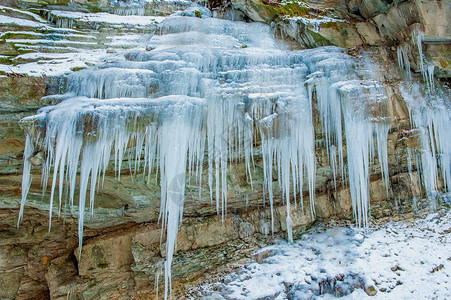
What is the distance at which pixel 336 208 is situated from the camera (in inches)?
248

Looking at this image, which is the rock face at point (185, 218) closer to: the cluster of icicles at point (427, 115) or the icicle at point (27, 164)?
the cluster of icicles at point (427, 115)

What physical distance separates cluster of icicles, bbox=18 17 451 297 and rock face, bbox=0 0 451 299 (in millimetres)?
398

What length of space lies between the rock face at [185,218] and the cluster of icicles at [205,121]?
40 cm

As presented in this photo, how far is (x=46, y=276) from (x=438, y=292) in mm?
7342

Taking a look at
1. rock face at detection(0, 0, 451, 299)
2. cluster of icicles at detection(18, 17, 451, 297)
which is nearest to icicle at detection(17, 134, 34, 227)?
cluster of icicles at detection(18, 17, 451, 297)

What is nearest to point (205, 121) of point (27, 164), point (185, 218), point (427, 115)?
point (185, 218)

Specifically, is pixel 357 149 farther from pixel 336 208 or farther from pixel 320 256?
pixel 320 256

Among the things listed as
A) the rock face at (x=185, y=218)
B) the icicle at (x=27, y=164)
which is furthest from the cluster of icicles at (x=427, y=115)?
the icicle at (x=27, y=164)

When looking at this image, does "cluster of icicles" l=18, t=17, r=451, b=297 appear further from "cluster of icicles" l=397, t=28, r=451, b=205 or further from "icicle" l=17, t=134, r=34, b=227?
"cluster of icicles" l=397, t=28, r=451, b=205

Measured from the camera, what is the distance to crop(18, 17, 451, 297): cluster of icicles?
4.57 m

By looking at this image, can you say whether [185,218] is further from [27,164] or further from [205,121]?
[27,164]

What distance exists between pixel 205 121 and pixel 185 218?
2.39 m

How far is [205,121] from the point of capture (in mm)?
4922

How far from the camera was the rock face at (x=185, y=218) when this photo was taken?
5.65 metres
